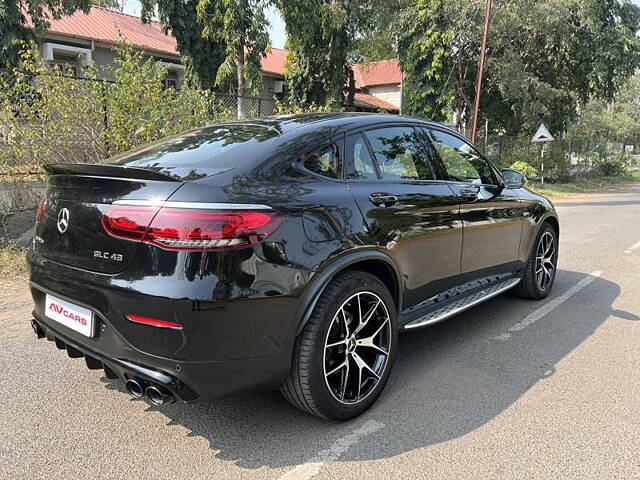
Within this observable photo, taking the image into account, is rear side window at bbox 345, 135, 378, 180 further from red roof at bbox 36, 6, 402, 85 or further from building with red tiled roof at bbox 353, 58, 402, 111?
building with red tiled roof at bbox 353, 58, 402, 111

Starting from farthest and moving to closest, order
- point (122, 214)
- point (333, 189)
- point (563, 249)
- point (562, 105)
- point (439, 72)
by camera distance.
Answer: point (562, 105)
point (439, 72)
point (563, 249)
point (333, 189)
point (122, 214)

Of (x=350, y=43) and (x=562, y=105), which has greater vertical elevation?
(x=350, y=43)

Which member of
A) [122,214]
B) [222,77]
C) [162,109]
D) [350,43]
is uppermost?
[350,43]

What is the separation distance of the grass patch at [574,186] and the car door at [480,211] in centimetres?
1606

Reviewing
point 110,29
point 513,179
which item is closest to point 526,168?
point 110,29

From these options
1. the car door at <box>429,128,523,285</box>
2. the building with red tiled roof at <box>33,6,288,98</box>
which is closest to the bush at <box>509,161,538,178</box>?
the building with red tiled roof at <box>33,6,288,98</box>

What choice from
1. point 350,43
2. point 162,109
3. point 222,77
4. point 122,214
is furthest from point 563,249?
point 350,43

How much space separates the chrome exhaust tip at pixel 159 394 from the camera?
2.31m

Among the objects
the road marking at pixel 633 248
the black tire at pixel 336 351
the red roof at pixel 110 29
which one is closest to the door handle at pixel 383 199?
the black tire at pixel 336 351

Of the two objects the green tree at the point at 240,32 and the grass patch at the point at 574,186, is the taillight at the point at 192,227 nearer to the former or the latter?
the green tree at the point at 240,32

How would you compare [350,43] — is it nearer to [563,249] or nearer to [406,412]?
[563,249]

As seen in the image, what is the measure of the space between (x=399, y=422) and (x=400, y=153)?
1721 mm

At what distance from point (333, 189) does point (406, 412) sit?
4.42 feet

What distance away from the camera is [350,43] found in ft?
72.8
